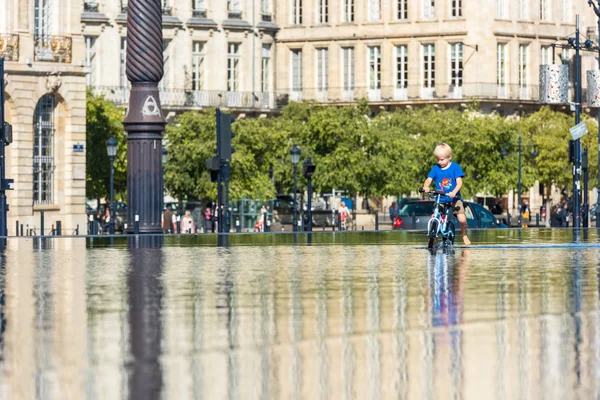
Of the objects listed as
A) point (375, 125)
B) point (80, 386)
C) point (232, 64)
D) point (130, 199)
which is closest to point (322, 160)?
point (375, 125)

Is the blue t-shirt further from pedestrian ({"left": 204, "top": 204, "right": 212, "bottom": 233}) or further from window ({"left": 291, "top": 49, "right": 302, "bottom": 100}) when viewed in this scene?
window ({"left": 291, "top": 49, "right": 302, "bottom": 100})

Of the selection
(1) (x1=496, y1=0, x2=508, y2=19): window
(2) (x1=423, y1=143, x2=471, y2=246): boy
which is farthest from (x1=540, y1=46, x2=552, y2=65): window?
(2) (x1=423, y1=143, x2=471, y2=246): boy

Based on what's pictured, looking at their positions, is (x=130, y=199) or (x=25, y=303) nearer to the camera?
(x=25, y=303)

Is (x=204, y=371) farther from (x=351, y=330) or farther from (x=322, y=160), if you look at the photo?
(x=322, y=160)

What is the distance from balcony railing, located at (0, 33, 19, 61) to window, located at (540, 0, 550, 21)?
52.5 metres

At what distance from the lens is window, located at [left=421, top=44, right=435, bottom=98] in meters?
98.5

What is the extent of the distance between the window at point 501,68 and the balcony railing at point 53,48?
4647 centimetres

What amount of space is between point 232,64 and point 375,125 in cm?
1775

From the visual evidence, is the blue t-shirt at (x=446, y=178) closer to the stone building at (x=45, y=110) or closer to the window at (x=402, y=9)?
A: the stone building at (x=45, y=110)

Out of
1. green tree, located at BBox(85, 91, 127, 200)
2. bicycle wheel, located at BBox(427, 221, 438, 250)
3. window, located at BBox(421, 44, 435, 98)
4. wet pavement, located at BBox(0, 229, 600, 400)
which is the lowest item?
wet pavement, located at BBox(0, 229, 600, 400)

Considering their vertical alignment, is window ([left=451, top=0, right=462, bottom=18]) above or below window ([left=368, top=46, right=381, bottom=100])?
above

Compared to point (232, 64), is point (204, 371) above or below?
below

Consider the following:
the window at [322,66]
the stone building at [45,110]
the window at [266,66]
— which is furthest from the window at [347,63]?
the stone building at [45,110]

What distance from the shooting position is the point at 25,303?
1488cm
